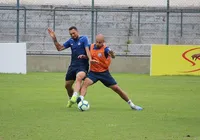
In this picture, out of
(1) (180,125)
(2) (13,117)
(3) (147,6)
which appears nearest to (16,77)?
(3) (147,6)

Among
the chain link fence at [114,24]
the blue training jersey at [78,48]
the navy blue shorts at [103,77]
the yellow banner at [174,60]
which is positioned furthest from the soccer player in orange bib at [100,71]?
the chain link fence at [114,24]

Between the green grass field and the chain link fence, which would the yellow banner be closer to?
the chain link fence

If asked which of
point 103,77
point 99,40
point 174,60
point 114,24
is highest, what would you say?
point 114,24

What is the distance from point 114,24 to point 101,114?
21.1 meters

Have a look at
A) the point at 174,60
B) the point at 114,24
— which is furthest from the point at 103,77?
the point at 114,24

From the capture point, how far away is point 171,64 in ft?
92.5

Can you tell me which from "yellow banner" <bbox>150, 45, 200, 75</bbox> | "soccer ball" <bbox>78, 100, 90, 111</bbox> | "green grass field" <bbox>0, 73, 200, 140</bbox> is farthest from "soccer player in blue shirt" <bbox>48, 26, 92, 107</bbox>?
"yellow banner" <bbox>150, 45, 200, 75</bbox>

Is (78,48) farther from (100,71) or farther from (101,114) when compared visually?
(101,114)

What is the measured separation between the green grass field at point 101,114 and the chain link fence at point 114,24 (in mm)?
10364

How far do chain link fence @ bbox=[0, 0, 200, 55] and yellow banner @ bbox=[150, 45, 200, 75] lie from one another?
12.1 ft

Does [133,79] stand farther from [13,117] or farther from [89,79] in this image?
[13,117]

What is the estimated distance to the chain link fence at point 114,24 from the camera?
107 ft

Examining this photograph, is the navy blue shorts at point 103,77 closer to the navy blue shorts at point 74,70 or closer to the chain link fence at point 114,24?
the navy blue shorts at point 74,70

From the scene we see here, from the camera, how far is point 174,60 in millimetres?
28188
